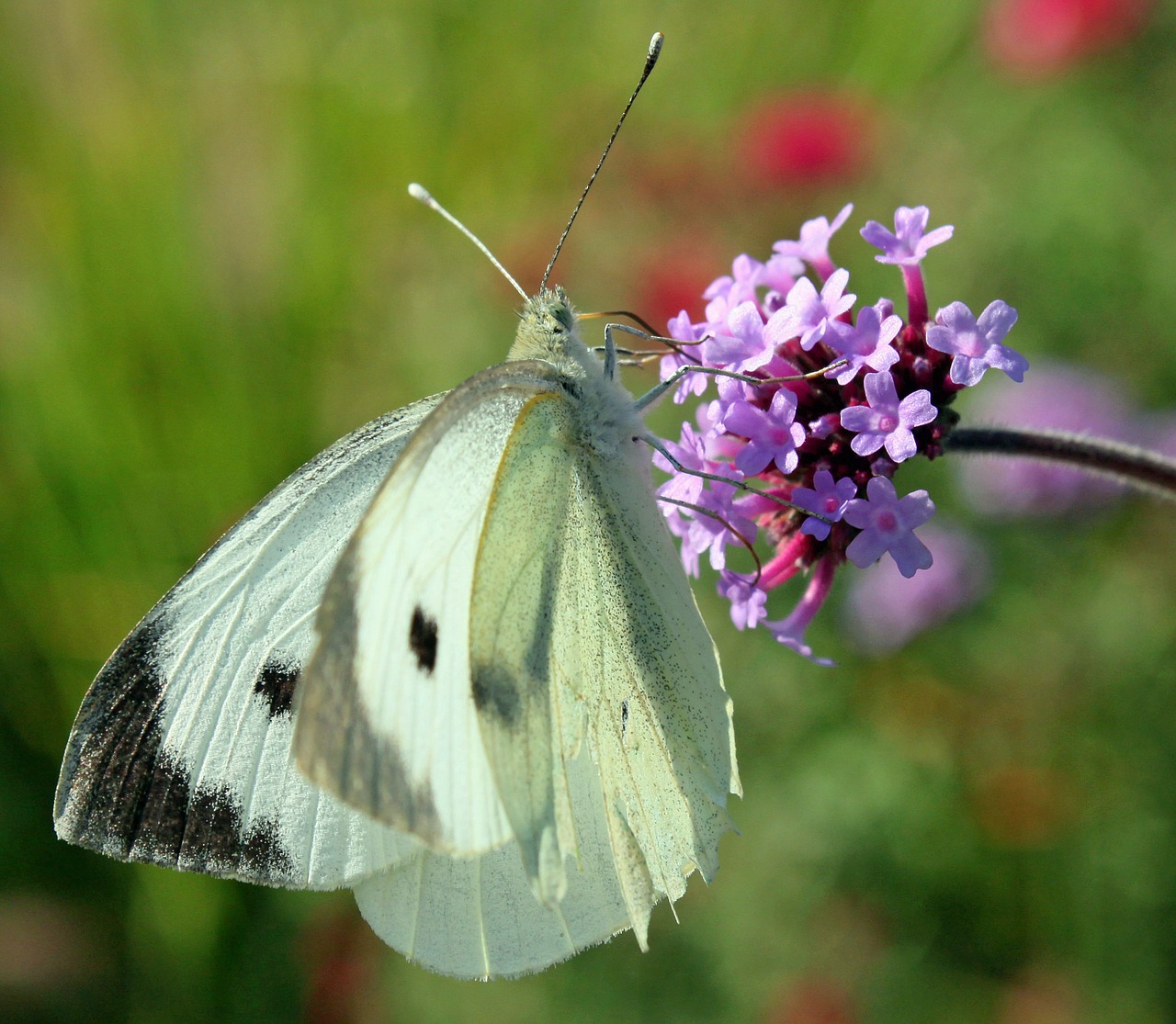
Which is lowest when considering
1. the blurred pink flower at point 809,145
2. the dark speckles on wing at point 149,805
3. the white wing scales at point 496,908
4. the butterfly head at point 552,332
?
the white wing scales at point 496,908

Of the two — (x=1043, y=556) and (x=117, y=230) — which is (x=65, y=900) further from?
(x=1043, y=556)

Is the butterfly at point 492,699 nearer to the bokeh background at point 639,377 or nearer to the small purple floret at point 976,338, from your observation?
the small purple floret at point 976,338

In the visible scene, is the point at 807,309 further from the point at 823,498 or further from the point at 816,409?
the point at 823,498

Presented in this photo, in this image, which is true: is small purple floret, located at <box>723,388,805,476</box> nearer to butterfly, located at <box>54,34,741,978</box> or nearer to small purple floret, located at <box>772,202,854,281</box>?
butterfly, located at <box>54,34,741,978</box>

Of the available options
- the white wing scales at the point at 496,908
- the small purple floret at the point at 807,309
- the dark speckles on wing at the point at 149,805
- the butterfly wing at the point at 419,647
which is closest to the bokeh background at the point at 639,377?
the white wing scales at the point at 496,908

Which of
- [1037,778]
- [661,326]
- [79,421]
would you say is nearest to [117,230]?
[79,421]

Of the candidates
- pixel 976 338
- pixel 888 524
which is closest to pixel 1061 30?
pixel 976 338
